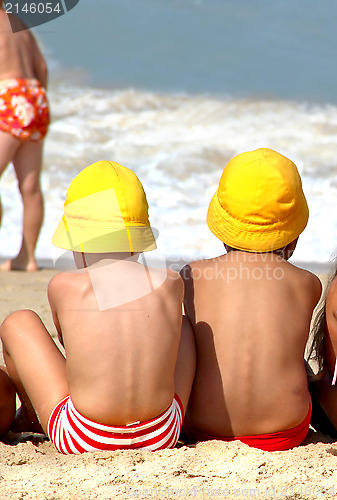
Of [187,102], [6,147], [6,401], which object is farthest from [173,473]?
[187,102]

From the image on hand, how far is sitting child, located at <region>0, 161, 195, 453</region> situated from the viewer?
67.6 inches

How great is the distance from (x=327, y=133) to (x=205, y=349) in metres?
6.49

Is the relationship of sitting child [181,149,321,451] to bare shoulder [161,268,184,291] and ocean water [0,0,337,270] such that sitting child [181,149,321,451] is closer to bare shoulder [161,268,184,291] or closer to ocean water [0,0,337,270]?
bare shoulder [161,268,184,291]

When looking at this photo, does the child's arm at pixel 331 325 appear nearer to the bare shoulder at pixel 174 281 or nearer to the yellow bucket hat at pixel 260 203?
the yellow bucket hat at pixel 260 203

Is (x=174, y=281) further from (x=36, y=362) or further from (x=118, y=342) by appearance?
(x=36, y=362)

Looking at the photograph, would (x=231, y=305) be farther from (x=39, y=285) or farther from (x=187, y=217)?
(x=187, y=217)

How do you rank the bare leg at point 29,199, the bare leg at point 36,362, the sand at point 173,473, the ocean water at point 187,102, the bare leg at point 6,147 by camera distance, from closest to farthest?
the sand at point 173,473 < the bare leg at point 36,362 < the bare leg at point 6,147 < the bare leg at point 29,199 < the ocean water at point 187,102

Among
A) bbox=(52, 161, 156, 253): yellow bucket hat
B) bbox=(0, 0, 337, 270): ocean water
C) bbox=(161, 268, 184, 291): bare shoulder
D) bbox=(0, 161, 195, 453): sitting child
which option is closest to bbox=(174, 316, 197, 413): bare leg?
bbox=(0, 161, 195, 453): sitting child

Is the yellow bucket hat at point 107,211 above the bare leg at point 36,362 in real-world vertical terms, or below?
above

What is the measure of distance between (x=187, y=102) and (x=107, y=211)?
7661 mm

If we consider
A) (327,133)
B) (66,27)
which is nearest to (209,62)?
(66,27)

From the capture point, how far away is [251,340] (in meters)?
1.84

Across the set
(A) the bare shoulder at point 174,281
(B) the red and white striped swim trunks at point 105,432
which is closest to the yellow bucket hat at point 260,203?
(A) the bare shoulder at point 174,281

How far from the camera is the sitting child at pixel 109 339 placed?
172 centimetres
